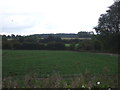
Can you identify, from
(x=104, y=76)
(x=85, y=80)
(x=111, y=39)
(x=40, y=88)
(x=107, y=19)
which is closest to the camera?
(x=40, y=88)

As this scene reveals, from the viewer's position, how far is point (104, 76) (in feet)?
26.3

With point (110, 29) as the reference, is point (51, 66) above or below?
below

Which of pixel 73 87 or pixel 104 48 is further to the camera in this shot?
pixel 104 48

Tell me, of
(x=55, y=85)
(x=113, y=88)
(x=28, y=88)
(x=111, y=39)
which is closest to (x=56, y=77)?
(x=55, y=85)

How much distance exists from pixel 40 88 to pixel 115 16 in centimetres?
4928

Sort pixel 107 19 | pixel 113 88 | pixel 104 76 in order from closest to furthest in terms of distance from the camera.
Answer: pixel 113 88, pixel 104 76, pixel 107 19

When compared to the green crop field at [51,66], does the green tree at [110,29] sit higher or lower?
higher

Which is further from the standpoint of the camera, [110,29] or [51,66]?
[110,29]

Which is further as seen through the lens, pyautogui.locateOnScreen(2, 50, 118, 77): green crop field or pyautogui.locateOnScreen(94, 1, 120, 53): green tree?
pyautogui.locateOnScreen(94, 1, 120, 53): green tree

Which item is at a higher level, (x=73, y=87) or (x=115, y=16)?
(x=115, y=16)

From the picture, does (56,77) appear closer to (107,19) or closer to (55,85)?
(55,85)

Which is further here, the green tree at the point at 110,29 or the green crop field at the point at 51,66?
the green tree at the point at 110,29

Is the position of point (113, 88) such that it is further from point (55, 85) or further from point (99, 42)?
point (99, 42)

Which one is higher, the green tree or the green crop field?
the green tree
